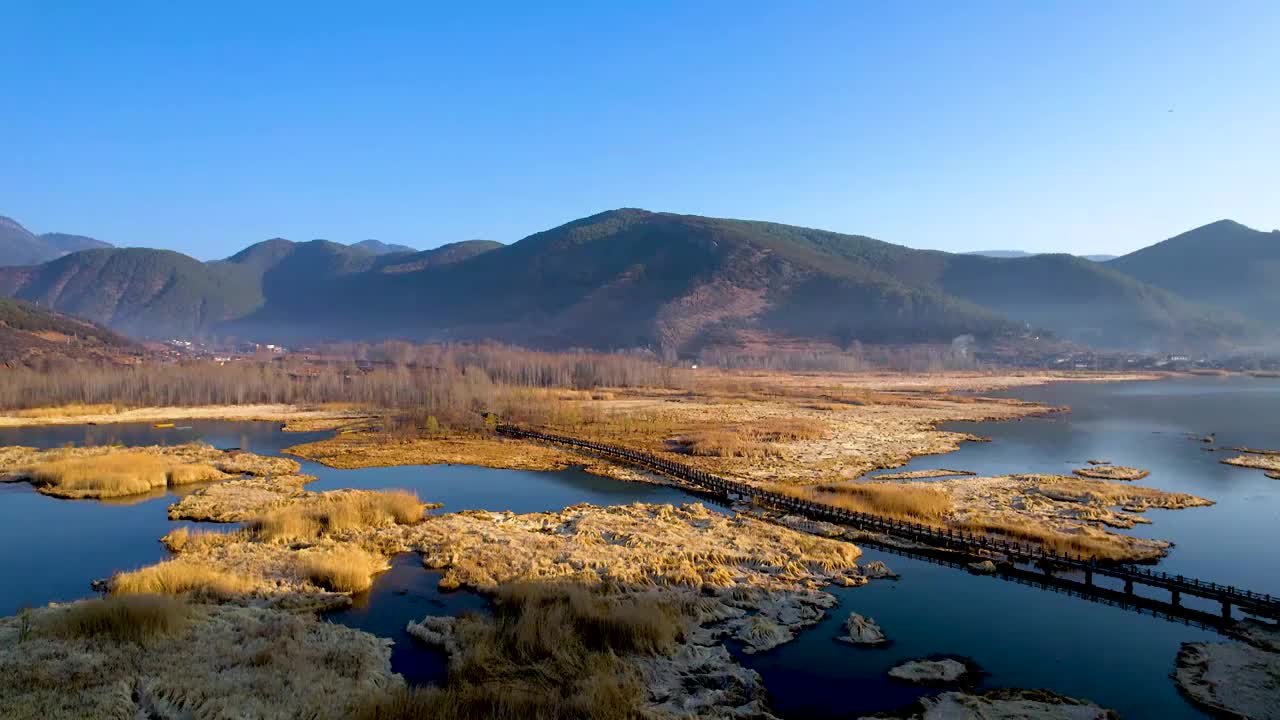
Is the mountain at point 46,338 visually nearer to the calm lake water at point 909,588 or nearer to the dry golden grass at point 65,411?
the dry golden grass at point 65,411

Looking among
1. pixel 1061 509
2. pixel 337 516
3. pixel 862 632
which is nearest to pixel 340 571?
pixel 337 516

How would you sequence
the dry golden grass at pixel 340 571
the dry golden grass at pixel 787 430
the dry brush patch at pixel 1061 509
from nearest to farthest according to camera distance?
1. the dry golden grass at pixel 340 571
2. the dry brush patch at pixel 1061 509
3. the dry golden grass at pixel 787 430

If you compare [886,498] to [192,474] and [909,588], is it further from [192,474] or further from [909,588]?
[192,474]

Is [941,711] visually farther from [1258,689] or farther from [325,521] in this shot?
[325,521]

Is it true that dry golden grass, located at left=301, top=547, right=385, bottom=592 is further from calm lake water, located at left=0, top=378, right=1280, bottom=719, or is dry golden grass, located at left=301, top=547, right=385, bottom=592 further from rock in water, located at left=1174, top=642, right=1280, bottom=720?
rock in water, located at left=1174, top=642, right=1280, bottom=720

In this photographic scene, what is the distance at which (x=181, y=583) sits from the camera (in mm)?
23203

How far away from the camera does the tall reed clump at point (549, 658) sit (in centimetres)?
1548

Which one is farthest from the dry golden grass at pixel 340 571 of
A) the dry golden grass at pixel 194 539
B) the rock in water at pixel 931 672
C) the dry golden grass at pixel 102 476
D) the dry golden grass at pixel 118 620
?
the dry golden grass at pixel 102 476

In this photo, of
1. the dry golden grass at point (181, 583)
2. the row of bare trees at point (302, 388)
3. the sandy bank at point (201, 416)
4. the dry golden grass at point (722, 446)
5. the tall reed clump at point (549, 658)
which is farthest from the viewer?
the row of bare trees at point (302, 388)

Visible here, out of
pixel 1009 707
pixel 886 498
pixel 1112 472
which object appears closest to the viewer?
pixel 1009 707

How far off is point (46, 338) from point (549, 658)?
152 metres

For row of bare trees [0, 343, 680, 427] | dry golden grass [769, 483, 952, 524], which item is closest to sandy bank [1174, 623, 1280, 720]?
dry golden grass [769, 483, 952, 524]

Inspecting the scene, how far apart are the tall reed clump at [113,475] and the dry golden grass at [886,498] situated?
3422 cm

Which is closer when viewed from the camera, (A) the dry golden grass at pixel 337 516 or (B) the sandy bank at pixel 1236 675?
(B) the sandy bank at pixel 1236 675
